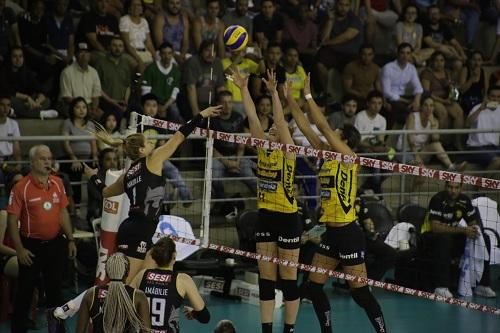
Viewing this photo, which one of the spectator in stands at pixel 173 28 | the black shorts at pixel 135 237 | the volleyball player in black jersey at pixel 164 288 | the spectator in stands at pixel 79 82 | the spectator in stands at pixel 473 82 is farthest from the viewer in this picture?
the spectator in stands at pixel 473 82

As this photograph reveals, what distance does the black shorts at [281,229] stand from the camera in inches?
422

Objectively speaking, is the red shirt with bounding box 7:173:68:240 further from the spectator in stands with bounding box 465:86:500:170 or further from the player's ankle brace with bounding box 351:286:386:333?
the spectator in stands with bounding box 465:86:500:170

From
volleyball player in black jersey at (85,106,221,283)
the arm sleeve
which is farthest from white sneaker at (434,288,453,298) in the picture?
volleyball player in black jersey at (85,106,221,283)

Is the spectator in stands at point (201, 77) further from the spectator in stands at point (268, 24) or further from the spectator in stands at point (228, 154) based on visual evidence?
the spectator in stands at point (268, 24)

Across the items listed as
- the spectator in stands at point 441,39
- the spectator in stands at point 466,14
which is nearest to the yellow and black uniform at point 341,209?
the spectator in stands at point 441,39

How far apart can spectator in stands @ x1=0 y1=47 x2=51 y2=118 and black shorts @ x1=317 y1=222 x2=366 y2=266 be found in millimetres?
6072

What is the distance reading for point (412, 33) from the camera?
60.9 ft

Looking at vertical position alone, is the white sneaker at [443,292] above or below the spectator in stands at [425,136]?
below

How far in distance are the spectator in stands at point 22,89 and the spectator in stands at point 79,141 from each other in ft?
2.28

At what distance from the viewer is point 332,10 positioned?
732 inches

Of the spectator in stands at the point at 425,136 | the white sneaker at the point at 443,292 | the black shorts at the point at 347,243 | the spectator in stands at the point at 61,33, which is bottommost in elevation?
the white sneaker at the point at 443,292

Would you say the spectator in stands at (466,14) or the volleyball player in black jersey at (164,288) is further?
the spectator in stands at (466,14)

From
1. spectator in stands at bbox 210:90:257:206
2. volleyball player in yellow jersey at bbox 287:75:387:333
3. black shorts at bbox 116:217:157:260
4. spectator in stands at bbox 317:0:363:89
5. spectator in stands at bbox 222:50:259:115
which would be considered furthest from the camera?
spectator in stands at bbox 317:0:363:89

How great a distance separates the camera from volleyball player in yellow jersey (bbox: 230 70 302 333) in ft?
35.1
